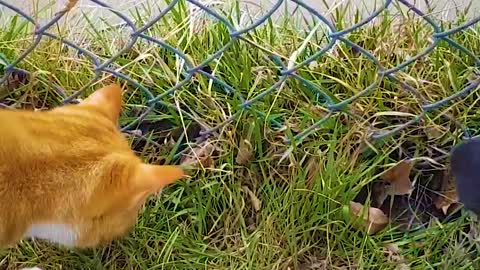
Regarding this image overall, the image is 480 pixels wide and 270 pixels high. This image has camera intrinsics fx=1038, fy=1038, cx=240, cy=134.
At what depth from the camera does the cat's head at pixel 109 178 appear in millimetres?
1548

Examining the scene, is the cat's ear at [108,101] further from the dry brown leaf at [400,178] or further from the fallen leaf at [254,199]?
the dry brown leaf at [400,178]

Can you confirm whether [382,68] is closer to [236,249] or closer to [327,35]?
[327,35]

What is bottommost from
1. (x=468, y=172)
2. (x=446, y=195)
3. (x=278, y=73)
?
(x=446, y=195)

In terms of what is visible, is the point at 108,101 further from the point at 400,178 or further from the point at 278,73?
the point at 400,178

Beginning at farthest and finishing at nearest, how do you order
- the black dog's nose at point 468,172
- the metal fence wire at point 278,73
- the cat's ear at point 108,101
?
the metal fence wire at point 278,73
the cat's ear at point 108,101
the black dog's nose at point 468,172

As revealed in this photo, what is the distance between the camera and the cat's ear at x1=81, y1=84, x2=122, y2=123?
1.72 m

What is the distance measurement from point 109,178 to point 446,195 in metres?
0.73

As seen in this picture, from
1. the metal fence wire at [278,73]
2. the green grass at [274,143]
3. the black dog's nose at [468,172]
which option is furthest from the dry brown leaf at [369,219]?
the black dog's nose at [468,172]

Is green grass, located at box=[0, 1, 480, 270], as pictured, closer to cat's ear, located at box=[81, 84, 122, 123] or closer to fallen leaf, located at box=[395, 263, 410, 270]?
fallen leaf, located at box=[395, 263, 410, 270]

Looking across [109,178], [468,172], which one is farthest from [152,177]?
[468,172]

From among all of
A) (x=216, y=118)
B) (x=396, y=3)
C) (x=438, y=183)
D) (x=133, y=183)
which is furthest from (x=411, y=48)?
(x=133, y=183)

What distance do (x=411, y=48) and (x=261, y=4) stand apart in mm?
382

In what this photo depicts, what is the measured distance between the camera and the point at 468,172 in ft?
4.95

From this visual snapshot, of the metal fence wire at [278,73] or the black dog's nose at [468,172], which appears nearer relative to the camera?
the black dog's nose at [468,172]
